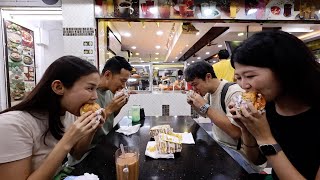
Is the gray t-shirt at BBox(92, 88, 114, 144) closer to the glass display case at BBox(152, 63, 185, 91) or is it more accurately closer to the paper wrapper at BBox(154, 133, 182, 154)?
the paper wrapper at BBox(154, 133, 182, 154)

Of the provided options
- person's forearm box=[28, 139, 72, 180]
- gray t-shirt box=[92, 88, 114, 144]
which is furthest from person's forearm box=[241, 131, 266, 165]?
gray t-shirt box=[92, 88, 114, 144]

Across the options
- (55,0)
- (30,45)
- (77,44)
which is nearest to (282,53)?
(77,44)

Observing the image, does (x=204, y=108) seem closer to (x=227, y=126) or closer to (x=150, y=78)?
(x=227, y=126)

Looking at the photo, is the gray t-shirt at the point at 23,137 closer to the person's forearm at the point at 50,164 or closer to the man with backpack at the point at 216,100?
the person's forearm at the point at 50,164

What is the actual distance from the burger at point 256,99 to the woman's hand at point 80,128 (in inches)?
33.1

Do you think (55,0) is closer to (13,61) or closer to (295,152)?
(13,61)

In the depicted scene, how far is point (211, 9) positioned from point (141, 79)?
230 centimetres

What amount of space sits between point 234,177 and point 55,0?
3.61 m

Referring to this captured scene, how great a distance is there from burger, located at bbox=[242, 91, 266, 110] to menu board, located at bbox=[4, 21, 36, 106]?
3300 mm

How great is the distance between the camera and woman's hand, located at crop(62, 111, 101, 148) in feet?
3.57

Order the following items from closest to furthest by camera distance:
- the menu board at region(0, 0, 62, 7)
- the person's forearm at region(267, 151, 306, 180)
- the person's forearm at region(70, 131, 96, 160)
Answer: the person's forearm at region(267, 151, 306, 180), the person's forearm at region(70, 131, 96, 160), the menu board at region(0, 0, 62, 7)

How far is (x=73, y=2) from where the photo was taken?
338cm

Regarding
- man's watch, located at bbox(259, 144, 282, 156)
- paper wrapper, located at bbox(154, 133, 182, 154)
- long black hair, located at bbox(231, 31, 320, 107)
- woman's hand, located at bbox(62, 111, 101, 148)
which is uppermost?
long black hair, located at bbox(231, 31, 320, 107)

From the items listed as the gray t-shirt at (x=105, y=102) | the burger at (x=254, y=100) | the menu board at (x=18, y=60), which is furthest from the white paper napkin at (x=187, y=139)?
the menu board at (x=18, y=60)
